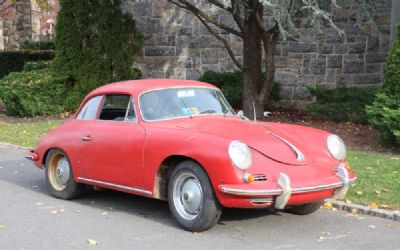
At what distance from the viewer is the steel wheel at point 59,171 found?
25.2 ft

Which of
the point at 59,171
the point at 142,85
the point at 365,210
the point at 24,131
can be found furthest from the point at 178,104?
the point at 24,131

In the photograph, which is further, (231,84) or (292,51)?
(231,84)

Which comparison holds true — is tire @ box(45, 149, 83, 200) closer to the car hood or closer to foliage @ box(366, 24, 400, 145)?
the car hood

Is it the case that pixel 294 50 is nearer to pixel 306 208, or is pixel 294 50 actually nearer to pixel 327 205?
pixel 327 205

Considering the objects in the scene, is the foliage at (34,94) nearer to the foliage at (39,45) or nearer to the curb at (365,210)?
the foliage at (39,45)

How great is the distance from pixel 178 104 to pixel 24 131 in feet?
27.6

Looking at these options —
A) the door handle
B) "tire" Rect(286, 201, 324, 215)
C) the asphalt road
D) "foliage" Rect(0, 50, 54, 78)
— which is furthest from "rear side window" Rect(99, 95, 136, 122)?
"foliage" Rect(0, 50, 54, 78)

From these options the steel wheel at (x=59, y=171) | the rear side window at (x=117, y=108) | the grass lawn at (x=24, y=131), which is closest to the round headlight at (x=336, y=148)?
the rear side window at (x=117, y=108)

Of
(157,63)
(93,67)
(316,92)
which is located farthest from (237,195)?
(157,63)

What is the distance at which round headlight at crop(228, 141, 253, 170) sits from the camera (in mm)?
5691

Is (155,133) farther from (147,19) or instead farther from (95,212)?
(147,19)

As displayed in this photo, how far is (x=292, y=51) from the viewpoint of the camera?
16031 millimetres

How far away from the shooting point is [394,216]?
668cm

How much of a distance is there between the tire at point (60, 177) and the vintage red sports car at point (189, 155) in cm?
1
